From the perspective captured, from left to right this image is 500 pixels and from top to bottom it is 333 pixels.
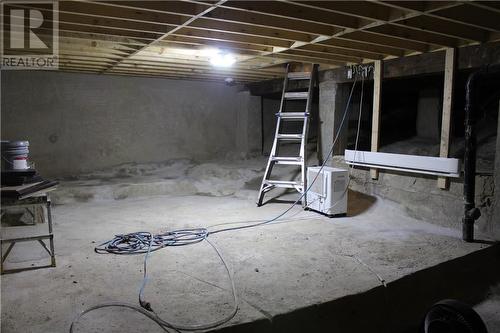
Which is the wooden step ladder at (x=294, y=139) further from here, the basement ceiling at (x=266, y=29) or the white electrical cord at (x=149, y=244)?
the white electrical cord at (x=149, y=244)

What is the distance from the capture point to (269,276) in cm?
263

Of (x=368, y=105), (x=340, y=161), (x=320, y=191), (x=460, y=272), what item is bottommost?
(x=460, y=272)

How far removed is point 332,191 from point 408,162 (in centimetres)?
92

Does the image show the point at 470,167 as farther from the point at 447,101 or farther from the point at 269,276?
the point at 269,276

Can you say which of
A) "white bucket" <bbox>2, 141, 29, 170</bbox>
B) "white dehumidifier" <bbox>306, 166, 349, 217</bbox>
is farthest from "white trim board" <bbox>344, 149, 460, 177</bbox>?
"white bucket" <bbox>2, 141, 29, 170</bbox>

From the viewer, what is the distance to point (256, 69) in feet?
17.4

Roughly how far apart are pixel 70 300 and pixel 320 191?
2.92m

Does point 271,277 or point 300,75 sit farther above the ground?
point 300,75

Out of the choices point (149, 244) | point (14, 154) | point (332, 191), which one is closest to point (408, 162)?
point (332, 191)

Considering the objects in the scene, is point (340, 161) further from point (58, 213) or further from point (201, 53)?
point (58, 213)

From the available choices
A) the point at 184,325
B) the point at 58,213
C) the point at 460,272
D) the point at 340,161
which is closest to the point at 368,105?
the point at 340,161

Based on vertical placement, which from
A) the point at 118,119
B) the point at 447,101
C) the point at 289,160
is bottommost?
the point at 289,160

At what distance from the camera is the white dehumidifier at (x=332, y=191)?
4.17 metres

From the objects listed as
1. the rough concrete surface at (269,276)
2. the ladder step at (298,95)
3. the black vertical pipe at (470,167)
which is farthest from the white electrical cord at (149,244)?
the black vertical pipe at (470,167)
